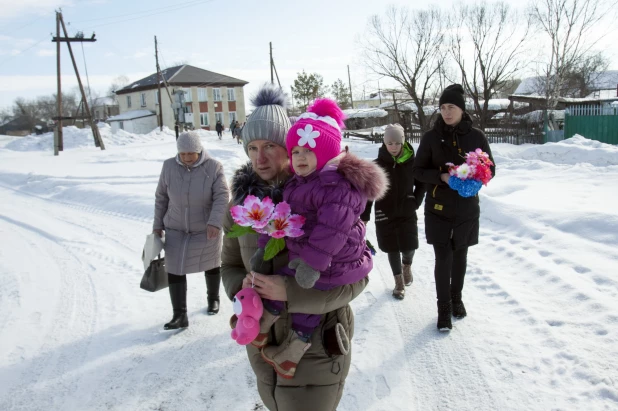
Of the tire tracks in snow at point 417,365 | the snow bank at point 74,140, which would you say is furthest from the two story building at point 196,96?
the tire tracks in snow at point 417,365

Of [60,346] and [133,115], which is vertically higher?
[133,115]

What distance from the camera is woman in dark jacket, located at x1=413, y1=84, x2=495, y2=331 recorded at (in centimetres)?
414

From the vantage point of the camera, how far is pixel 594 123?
19.5 m

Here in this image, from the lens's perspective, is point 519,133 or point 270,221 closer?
point 270,221

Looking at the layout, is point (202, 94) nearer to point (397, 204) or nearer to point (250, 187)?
point (397, 204)

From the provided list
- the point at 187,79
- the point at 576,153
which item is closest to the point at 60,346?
the point at 576,153

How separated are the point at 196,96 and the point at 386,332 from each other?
2427 inches

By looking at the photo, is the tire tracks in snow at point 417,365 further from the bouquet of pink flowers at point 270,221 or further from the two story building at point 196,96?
the two story building at point 196,96

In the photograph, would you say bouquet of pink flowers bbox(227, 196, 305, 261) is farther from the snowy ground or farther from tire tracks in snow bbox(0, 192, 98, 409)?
tire tracks in snow bbox(0, 192, 98, 409)

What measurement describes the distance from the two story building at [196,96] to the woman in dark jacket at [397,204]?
187 feet

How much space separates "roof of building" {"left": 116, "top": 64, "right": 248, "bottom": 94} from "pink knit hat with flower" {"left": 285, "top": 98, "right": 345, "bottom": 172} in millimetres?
61620

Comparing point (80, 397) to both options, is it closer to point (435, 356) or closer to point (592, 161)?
point (435, 356)

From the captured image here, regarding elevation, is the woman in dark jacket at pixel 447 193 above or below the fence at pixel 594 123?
below

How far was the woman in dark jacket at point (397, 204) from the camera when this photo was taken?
517 cm
